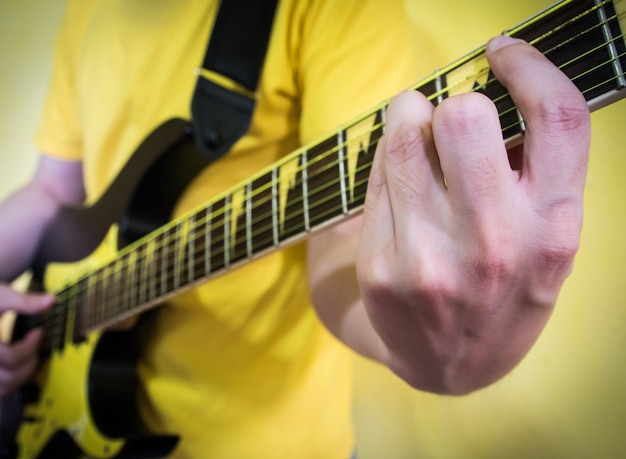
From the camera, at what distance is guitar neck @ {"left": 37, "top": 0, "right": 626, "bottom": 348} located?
26 cm

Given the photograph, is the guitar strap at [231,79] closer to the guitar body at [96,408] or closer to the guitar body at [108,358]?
the guitar body at [108,358]

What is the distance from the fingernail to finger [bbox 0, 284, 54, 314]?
712 millimetres

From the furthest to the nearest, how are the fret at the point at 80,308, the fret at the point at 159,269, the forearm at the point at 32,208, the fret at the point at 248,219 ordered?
the forearm at the point at 32,208 < the fret at the point at 80,308 < the fret at the point at 159,269 < the fret at the point at 248,219

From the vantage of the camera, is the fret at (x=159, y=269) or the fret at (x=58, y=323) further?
the fret at (x=58, y=323)

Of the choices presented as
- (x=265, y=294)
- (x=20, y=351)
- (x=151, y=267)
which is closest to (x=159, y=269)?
(x=151, y=267)

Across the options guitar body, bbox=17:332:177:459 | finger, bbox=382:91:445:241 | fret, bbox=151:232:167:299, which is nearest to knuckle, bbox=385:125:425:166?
finger, bbox=382:91:445:241

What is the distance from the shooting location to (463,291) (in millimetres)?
289

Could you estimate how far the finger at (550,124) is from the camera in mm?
251

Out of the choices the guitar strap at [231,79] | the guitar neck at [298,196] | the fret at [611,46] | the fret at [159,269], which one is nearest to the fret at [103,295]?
the guitar neck at [298,196]

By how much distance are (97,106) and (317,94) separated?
0.40 meters

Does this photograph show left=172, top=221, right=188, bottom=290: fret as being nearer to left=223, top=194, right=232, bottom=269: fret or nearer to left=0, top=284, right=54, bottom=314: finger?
left=223, top=194, right=232, bottom=269: fret

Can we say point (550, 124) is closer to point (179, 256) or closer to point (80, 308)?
point (179, 256)

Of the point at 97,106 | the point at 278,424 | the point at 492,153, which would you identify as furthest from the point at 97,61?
the point at 492,153

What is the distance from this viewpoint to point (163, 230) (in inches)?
23.2
